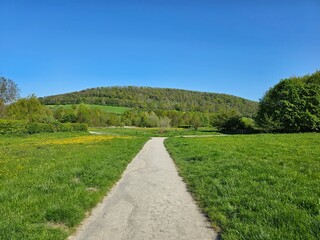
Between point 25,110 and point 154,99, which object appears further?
point 154,99

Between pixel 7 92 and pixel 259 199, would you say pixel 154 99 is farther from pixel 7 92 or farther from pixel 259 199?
pixel 259 199

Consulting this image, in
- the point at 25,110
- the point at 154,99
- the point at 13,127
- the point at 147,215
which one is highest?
the point at 154,99

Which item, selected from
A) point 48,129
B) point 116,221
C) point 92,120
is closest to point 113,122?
point 92,120

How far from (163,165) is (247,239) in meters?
10.1

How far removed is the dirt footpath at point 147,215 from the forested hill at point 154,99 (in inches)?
5200

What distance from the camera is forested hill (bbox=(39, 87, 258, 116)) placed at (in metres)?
151

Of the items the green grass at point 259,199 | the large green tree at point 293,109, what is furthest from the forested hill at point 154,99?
the green grass at point 259,199

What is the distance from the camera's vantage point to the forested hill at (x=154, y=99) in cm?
15125

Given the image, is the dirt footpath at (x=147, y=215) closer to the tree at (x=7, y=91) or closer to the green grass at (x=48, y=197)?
the green grass at (x=48, y=197)

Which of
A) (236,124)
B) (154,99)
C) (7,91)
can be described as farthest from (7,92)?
(154,99)

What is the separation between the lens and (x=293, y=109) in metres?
50.0

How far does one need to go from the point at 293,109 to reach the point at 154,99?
12634cm

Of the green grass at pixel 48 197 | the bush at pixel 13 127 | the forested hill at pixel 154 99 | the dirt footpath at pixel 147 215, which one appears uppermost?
the forested hill at pixel 154 99

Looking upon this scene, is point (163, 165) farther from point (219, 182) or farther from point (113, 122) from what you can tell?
→ point (113, 122)
